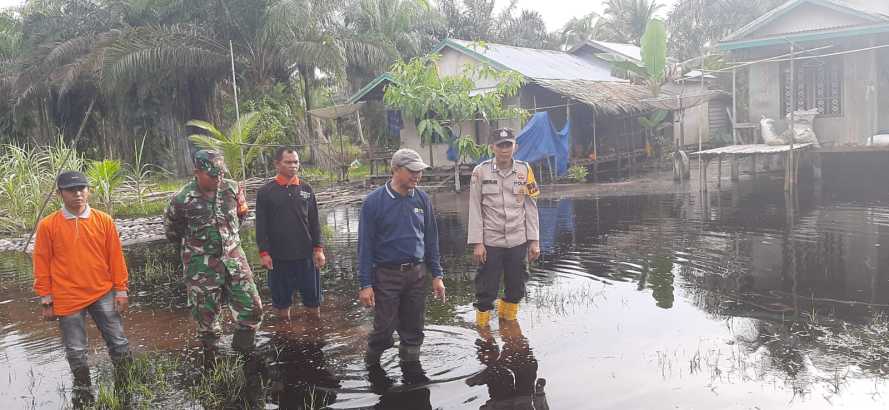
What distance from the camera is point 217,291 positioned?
5.25 meters

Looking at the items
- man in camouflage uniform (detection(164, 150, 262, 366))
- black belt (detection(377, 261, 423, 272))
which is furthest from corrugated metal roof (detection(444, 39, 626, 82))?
black belt (detection(377, 261, 423, 272))

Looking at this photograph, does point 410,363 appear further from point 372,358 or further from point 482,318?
point 482,318

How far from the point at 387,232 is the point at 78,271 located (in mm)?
2010

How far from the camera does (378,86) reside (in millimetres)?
20844

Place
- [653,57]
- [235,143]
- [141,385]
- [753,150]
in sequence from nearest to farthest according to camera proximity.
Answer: [141,385] < [753,150] < [235,143] < [653,57]

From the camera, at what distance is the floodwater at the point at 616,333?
15.1ft

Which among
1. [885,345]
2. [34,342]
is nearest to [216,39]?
[34,342]

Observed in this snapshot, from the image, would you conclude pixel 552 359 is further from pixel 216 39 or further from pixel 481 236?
pixel 216 39

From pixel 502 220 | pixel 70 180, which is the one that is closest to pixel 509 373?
pixel 502 220

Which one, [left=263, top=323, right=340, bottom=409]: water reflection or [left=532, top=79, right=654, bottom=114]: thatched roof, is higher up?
[left=532, top=79, right=654, bottom=114]: thatched roof

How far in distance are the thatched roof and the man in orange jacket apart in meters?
15.2

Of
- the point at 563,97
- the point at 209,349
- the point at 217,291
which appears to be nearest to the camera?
the point at 217,291

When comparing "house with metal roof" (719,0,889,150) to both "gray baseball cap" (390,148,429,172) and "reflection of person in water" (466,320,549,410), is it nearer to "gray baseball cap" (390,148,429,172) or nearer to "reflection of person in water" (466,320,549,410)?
"reflection of person in water" (466,320,549,410)

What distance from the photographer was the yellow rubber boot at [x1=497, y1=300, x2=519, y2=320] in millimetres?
6125
